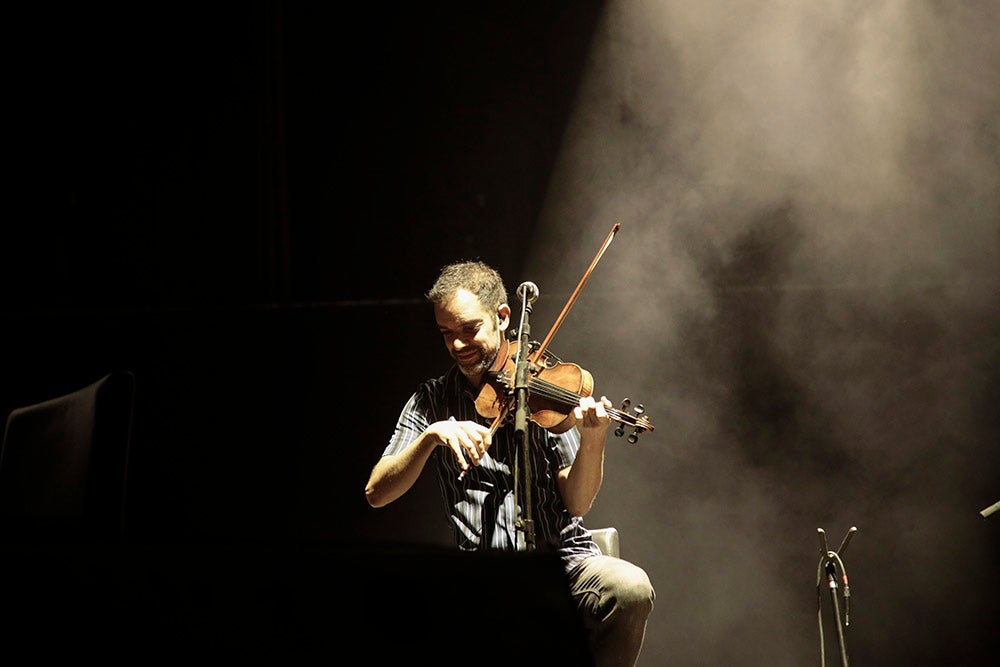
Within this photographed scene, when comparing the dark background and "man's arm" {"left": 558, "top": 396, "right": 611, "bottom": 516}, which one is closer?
"man's arm" {"left": 558, "top": 396, "right": 611, "bottom": 516}

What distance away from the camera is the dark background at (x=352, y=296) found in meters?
2.76

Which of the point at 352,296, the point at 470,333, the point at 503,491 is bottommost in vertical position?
the point at 503,491

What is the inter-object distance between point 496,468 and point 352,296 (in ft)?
4.24

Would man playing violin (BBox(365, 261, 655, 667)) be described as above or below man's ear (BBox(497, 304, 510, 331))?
below

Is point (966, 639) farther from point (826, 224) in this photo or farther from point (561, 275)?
point (561, 275)

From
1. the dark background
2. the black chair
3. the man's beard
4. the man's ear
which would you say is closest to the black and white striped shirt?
the man's beard

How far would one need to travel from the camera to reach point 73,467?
1.14m

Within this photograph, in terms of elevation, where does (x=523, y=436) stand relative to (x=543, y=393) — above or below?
below

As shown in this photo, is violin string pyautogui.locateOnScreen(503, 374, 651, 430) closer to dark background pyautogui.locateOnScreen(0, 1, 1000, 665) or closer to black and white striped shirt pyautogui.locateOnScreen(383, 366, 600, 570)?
black and white striped shirt pyautogui.locateOnScreen(383, 366, 600, 570)

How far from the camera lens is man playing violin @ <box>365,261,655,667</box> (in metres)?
1.67

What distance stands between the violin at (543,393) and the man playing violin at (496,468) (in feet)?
0.10

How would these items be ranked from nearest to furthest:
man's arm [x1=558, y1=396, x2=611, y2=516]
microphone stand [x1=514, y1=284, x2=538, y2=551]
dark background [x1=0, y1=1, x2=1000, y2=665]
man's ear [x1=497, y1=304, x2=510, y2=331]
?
microphone stand [x1=514, y1=284, x2=538, y2=551] → man's arm [x1=558, y1=396, x2=611, y2=516] → man's ear [x1=497, y1=304, x2=510, y2=331] → dark background [x1=0, y1=1, x2=1000, y2=665]

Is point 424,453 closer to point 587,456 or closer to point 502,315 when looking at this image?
point 587,456

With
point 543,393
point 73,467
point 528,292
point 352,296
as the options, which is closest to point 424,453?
point 543,393
